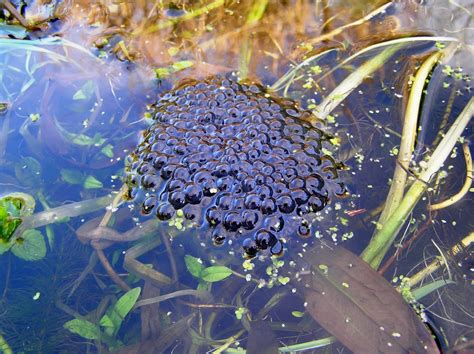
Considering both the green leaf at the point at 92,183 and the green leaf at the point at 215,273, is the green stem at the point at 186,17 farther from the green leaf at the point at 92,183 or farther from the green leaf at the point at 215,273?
the green leaf at the point at 215,273

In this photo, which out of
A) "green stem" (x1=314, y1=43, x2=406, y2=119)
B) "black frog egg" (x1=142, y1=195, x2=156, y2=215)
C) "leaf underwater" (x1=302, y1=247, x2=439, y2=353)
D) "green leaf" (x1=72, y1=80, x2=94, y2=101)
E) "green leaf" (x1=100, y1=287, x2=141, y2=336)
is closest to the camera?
"leaf underwater" (x1=302, y1=247, x2=439, y2=353)

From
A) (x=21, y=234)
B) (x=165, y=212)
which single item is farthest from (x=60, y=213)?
(x=165, y=212)

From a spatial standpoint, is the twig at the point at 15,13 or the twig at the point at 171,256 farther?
Answer: the twig at the point at 15,13

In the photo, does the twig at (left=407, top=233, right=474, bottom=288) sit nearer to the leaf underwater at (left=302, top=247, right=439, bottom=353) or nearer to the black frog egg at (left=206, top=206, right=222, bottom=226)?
the leaf underwater at (left=302, top=247, right=439, bottom=353)

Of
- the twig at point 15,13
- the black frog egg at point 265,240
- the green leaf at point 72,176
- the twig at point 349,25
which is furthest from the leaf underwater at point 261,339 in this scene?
the twig at point 15,13

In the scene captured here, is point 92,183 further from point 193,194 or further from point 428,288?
point 428,288

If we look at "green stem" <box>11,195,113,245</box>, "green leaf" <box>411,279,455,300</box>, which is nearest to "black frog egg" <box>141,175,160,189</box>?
"green stem" <box>11,195,113,245</box>

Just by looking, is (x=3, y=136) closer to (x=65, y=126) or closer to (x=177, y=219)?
(x=65, y=126)
